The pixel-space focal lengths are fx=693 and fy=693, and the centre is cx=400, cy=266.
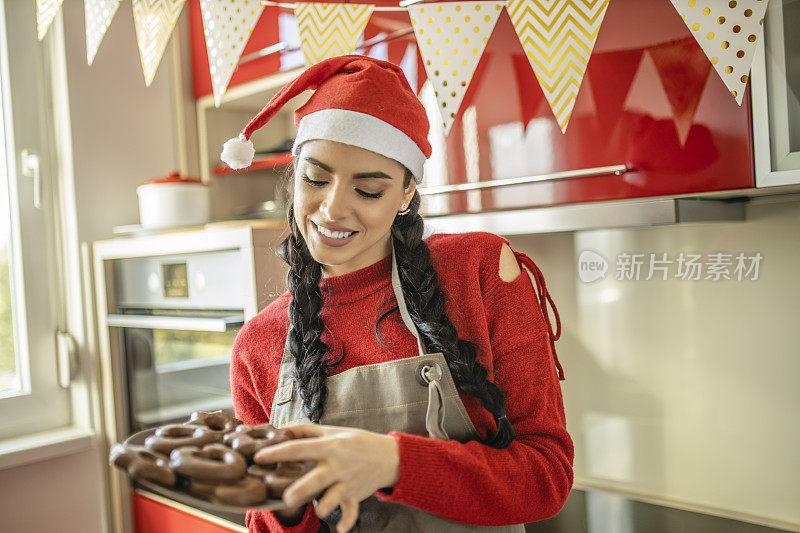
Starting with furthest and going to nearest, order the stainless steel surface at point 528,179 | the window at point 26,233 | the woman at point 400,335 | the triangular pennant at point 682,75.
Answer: the window at point 26,233 → the stainless steel surface at point 528,179 → the triangular pennant at point 682,75 → the woman at point 400,335

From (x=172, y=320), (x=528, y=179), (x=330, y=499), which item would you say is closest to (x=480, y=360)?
(x=330, y=499)

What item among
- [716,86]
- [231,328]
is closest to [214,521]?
[231,328]

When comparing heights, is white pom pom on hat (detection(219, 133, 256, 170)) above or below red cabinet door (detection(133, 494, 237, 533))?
above

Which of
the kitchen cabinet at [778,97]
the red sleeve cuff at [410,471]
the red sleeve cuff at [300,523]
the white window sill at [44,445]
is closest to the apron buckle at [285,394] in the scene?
the red sleeve cuff at [300,523]

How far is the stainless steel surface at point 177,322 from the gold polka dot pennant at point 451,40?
2.25ft

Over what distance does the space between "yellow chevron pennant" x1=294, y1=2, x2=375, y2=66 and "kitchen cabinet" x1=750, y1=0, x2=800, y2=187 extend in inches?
25.7

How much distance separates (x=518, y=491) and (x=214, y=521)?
3.34 feet

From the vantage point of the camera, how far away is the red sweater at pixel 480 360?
2.73 feet

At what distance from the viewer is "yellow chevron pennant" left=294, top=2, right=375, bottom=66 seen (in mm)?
1240

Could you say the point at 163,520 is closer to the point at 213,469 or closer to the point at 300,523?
the point at 300,523

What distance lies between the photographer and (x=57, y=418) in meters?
1.93

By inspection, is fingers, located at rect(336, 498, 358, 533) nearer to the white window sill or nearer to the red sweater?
the red sweater

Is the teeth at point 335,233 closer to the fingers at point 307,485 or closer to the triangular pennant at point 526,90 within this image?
the fingers at point 307,485

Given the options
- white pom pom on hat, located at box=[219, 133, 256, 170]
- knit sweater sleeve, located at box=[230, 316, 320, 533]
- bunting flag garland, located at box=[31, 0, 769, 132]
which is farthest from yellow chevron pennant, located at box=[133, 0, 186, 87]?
knit sweater sleeve, located at box=[230, 316, 320, 533]
